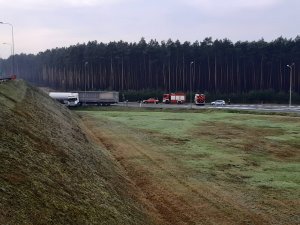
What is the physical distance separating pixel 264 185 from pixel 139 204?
297 inches

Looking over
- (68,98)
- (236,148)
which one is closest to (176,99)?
(68,98)

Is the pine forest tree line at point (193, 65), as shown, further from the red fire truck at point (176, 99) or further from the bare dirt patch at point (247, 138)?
the bare dirt patch at point (247, 138)

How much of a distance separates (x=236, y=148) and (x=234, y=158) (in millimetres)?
4830

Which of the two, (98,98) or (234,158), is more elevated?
(98,98)

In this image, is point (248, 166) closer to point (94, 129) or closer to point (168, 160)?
point (168, 160)

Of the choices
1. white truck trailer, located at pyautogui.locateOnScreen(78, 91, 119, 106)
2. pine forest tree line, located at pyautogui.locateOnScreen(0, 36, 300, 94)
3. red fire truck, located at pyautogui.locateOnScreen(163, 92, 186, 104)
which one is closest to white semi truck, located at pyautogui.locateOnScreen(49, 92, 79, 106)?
white truck trailer, located at pyautogui.locateOnScreen(78, 91, 119, 106)

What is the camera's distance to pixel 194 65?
123125 mm

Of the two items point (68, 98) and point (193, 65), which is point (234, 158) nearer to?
point (68, 98)

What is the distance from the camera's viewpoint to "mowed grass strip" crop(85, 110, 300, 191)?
2306 centimetres

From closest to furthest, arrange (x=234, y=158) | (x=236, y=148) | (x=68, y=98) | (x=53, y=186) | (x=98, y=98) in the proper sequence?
(x=53, y=186) → (x=234, y=158) → (x=236, y=148) → (x=68, y=98) → (x=98, y=98)

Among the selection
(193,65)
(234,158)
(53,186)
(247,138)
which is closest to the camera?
(53,186)

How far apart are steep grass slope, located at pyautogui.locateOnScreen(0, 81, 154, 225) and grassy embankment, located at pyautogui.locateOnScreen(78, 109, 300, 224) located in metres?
4.25

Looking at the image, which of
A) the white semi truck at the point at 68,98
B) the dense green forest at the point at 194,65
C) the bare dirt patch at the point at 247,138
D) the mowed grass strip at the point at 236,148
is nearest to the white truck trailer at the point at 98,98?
the white semi truck at the point at 68,98

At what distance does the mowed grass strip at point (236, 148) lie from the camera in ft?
75.7
